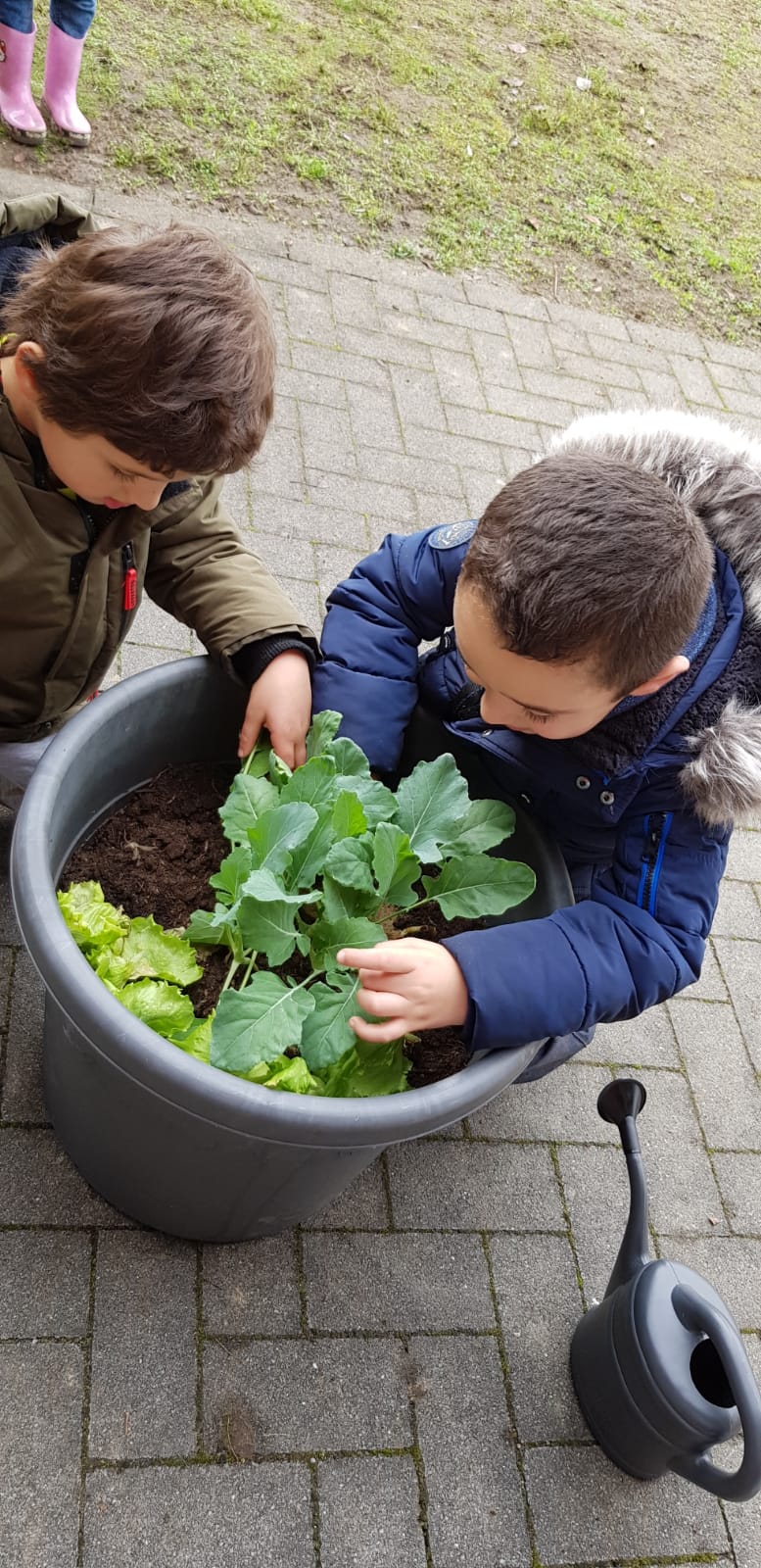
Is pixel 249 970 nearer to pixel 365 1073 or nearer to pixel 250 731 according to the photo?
pixel 365 1073

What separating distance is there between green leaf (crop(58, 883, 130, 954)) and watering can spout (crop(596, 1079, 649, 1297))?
3.10ft

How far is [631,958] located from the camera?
1.60m

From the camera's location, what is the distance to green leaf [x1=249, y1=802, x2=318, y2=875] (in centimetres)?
155

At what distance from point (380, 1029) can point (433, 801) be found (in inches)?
14.9

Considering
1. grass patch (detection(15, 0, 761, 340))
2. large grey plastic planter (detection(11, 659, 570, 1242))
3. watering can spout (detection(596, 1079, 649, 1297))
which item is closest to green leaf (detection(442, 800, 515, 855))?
large grey plastic planter (detection(11, 659, 570, 1242))

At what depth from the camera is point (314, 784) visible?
5.43 feet

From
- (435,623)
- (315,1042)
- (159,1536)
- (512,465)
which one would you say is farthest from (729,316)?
(159,1536)

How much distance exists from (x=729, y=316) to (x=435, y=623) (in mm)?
3969

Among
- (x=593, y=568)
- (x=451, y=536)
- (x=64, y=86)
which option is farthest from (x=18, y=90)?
(x=593, y=568)

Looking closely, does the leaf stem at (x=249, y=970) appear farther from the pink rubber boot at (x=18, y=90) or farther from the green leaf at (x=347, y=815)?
the pink rubber boot at (x=18, y=90)

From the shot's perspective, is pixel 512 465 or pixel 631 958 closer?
pixel 631 958

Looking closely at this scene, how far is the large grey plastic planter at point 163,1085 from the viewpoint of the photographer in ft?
4.38

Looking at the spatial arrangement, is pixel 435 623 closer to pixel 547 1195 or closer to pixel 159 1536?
pixel 547 1195

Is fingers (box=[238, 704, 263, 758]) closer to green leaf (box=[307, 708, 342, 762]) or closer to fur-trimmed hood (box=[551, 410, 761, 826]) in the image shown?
green leaf (box=[307, 708, 342, 762])
